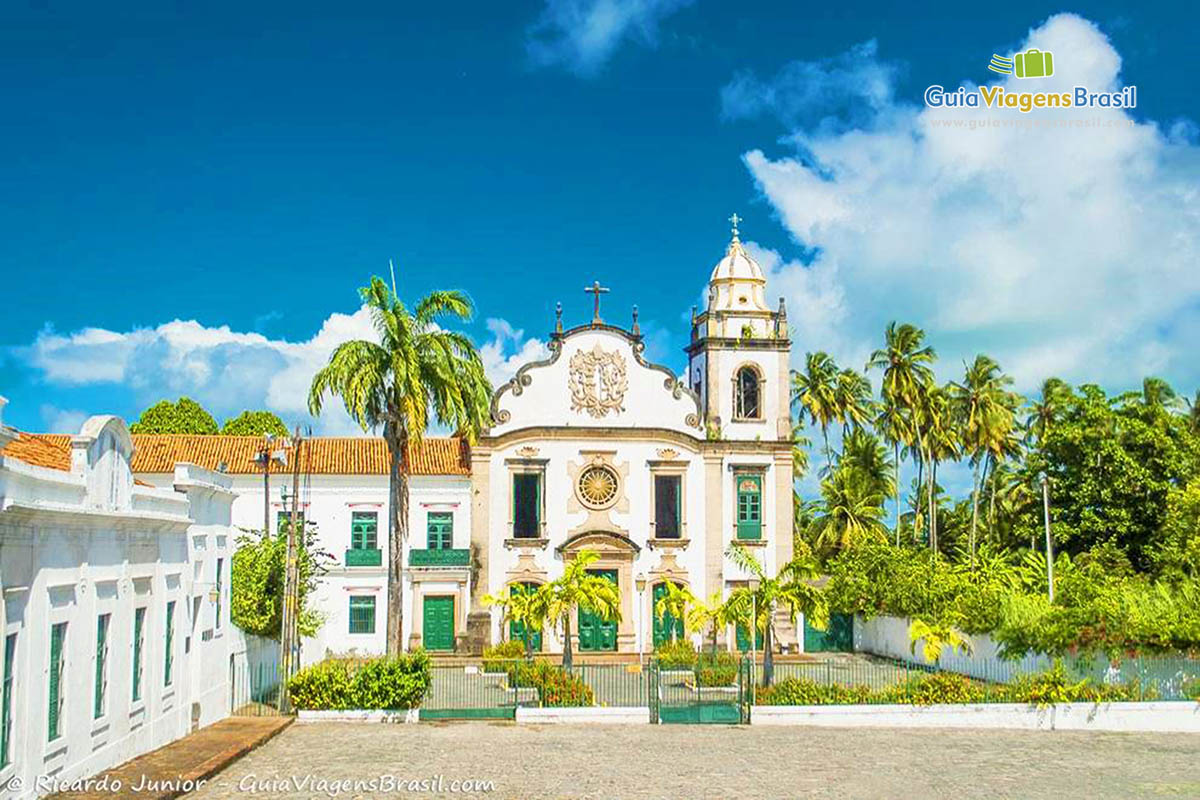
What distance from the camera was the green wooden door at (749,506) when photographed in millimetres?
36000

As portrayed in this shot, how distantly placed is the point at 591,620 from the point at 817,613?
33.5ft

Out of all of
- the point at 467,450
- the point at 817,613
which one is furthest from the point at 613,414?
the point at 817,613

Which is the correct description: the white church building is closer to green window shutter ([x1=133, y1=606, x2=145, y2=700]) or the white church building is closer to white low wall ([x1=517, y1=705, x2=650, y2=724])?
white low wall ([x1=517, y1=705, x2=650, y2=724])

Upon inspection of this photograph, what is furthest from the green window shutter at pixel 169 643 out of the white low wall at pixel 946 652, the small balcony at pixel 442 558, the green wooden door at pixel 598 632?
the green wooden door at pixel 598 632

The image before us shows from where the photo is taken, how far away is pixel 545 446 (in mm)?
35406

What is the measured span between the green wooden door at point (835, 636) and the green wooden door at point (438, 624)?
1057 cm

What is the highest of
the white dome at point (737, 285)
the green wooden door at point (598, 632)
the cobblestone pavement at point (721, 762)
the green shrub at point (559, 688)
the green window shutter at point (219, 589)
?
the white dome at point (737, 285)

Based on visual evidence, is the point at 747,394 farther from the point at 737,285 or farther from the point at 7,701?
the point at 7,701

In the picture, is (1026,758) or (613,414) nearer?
(1026,758)

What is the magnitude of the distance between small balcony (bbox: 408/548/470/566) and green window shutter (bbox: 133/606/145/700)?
16308 mm

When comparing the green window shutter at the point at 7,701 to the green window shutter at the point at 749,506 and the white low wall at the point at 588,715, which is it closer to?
the white low wall at the point at 588,715

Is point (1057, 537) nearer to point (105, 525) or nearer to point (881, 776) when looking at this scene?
point (881, 776)

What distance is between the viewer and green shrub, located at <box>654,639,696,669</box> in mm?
29364

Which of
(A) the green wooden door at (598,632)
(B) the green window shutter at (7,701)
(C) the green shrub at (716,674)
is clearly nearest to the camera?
(B) the green window shutter at (7,701)
